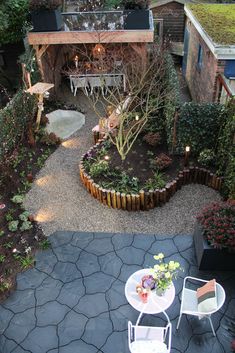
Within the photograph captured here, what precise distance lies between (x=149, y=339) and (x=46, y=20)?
9.83m

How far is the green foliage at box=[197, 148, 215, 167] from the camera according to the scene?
8.93 m

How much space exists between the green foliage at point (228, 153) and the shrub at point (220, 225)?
1131mm

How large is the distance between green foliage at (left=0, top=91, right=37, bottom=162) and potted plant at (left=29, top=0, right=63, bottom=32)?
2.33 metres

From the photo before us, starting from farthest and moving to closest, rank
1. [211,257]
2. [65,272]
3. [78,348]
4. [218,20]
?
[218,20], [65,272], [211,257], [78,348]

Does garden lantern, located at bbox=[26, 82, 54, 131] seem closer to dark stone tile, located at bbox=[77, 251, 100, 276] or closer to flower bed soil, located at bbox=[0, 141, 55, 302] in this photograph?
flower bed soil, located at bbox=[0, 141, 55, 302]

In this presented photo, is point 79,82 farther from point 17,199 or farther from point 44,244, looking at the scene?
point 44,244

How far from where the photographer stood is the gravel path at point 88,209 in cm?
787

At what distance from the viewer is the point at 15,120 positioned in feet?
32.7

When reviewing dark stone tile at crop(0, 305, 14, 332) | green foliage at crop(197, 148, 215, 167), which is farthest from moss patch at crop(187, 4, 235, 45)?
dark stone tile at crop(0, 305, 14, 332)

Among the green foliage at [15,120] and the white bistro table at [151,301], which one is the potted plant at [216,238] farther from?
the green foliage at [15,120]

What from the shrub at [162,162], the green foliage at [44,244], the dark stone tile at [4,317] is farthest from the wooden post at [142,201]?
the dark stone tile at [4,317]

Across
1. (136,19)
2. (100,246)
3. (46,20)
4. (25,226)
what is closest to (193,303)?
(100,246)

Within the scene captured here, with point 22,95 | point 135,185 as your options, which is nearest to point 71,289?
point 135,185

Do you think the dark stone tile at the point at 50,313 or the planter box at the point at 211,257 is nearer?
the dark stone tile at the point at 50,313
